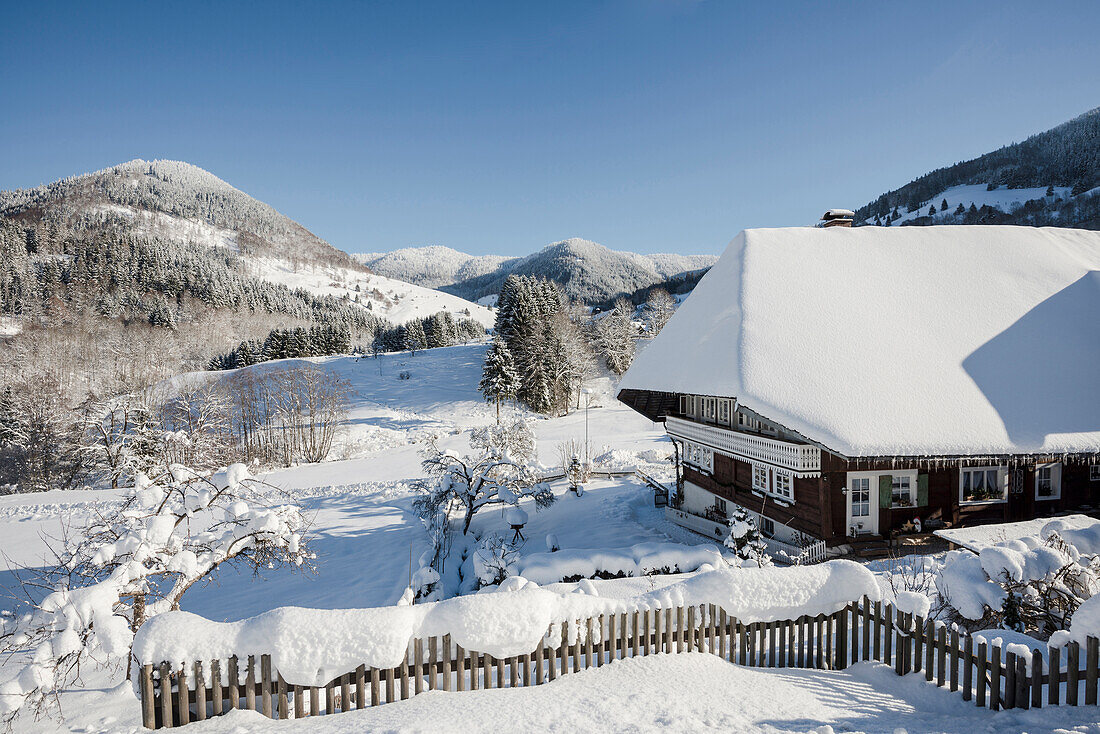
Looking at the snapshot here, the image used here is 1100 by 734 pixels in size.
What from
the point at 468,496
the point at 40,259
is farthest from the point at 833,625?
the point at 40,259

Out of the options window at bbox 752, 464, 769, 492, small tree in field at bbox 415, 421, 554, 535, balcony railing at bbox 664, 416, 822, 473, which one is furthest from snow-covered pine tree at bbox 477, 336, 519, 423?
window at bbox 752, 464, 769, 492

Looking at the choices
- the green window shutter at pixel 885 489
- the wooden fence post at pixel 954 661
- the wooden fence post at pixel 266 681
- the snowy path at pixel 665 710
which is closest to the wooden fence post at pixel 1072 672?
the snowy path at pixel 665 710

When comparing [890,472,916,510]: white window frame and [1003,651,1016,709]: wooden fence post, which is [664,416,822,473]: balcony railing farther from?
[1003,651,1016,709]: wooden fence post

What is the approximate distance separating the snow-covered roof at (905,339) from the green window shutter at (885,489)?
8.00 ft

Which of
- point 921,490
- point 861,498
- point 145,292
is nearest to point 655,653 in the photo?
point 861,498

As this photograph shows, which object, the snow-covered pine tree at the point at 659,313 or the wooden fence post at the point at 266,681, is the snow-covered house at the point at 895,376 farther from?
the snow-covered pine tree at the point at 659,313

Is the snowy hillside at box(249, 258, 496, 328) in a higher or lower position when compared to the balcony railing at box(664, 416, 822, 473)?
higher

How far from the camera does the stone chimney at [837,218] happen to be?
2117 cm

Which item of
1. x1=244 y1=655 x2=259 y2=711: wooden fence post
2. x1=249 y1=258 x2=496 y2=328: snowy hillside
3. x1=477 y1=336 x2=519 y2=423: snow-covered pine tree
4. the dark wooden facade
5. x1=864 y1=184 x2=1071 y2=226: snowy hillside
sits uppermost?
x1=864 y1=184 x2=1071 y2=226: snowy hillside

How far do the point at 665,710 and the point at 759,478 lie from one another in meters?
13.2

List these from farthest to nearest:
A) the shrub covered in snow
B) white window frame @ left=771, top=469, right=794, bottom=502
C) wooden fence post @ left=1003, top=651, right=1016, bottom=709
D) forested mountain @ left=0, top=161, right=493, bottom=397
→ 1. forested mountain @ left=0, top=161, right=493, bottom=397
2. white window frame @ left=771, top=469, right=794, bottom=502
3. the shrub covered in snow
4. wooden fence post @ left=1003, top=651, right=1016, bottom=709

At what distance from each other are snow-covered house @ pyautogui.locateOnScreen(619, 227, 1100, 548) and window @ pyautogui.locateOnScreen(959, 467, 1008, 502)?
4 centimetres

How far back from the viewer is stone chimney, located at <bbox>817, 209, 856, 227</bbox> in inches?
834

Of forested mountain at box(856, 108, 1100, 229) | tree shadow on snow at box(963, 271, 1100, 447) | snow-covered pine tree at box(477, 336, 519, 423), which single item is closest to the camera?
tree shadow on snow at box(963, 271, 1100, 447)
